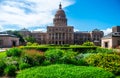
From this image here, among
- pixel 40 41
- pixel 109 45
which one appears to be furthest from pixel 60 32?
pixel 109 45

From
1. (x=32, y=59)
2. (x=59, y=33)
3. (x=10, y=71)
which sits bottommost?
(x=10, y=71)

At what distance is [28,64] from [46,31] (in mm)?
94685

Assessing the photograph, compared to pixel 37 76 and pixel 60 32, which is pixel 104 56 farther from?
pixel 60 32

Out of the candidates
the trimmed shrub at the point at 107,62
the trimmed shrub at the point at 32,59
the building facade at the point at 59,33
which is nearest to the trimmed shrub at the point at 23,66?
the trimmed shrub at the point at 32,59

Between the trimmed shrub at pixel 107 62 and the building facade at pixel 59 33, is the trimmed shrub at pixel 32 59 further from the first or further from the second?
the building facade at pixel 59 33

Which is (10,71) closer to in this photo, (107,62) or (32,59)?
(32,59)

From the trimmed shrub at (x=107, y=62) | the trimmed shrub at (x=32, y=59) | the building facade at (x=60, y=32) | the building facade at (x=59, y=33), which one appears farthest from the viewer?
the building facade at (x=60, y=32)

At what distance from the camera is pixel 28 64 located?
12.4 metres

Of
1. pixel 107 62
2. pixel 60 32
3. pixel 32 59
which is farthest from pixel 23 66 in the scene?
pixel 60 32

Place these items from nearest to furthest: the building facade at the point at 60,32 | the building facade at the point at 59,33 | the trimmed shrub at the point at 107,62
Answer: the trimmed shrub at the point at 107,62 < the building facade at the point at 59,33 < the building facade at the point at 60,32

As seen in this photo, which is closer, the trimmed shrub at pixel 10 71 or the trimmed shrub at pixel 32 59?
the trimmed shrub at pixel 10 71

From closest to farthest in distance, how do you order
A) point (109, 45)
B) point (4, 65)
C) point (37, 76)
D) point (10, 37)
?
point (37, 76) < point (4, 65) < point (109, 45) < point (10, 37)

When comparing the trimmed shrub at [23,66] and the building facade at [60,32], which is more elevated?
the building facade at [60,32]

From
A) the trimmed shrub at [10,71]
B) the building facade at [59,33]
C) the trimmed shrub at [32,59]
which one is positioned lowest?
the trimmed shrub at [10,71]
